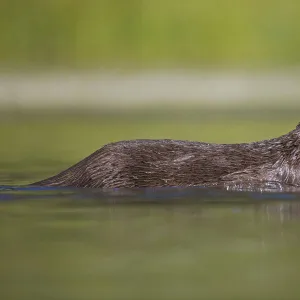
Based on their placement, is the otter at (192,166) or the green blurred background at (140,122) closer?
the green blurred background at (140,122)

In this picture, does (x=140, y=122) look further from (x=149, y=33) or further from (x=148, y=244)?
(x=149, y=33)

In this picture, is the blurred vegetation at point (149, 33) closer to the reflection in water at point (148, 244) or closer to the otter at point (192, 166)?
the otter at point (192, 166)

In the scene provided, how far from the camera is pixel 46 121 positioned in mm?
33344

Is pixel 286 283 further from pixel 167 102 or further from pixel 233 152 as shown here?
pixel 167 102

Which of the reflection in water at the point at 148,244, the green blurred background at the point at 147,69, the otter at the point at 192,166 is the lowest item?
the reflection in water at the point at 148,244

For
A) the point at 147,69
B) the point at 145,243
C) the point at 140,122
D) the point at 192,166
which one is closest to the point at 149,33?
the point at 147,69

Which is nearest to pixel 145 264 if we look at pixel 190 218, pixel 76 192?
pixel 190 218

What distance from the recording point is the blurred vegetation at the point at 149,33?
186 feet

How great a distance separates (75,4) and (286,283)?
178ft

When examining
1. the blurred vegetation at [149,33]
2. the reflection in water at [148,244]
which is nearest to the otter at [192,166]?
the reflection in water at [148,244]

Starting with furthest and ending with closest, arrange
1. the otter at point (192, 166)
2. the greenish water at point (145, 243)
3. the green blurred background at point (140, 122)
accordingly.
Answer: the otter at point (192, 166) → the green blurred background at point (140, 122) → the greenish water at point (145, 243)

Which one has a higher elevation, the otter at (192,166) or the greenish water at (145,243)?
the otter at (192,166)

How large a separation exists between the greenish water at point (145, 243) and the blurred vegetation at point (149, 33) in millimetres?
41173

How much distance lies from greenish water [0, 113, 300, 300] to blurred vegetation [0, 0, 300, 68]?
41173mm
